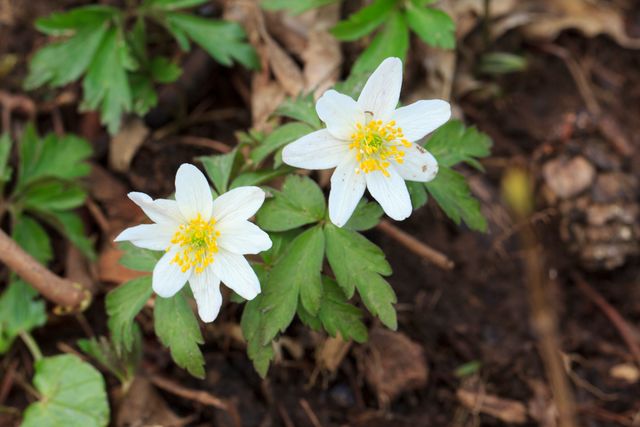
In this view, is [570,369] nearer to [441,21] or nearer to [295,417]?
[295,417]

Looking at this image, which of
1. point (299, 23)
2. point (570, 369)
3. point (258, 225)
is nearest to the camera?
point (258, 225)

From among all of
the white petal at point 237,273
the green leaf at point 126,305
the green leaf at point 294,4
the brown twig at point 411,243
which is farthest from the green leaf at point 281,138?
the green leaf at point 294,4

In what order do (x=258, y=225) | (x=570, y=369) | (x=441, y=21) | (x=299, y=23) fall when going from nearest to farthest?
(x=258, y=225)
(x=441, y=21)
(x=570, y=369)
(x=299, y=23)

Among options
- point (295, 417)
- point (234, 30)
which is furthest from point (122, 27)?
point (295, 417)

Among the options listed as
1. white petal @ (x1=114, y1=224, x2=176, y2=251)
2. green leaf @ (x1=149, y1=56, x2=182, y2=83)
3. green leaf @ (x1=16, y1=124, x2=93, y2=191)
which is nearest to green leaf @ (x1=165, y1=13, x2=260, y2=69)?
green leaf @ (x1=149, y1=56, x2=182, y2=83)

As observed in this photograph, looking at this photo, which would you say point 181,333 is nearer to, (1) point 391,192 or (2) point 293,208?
(2) point 293,208
